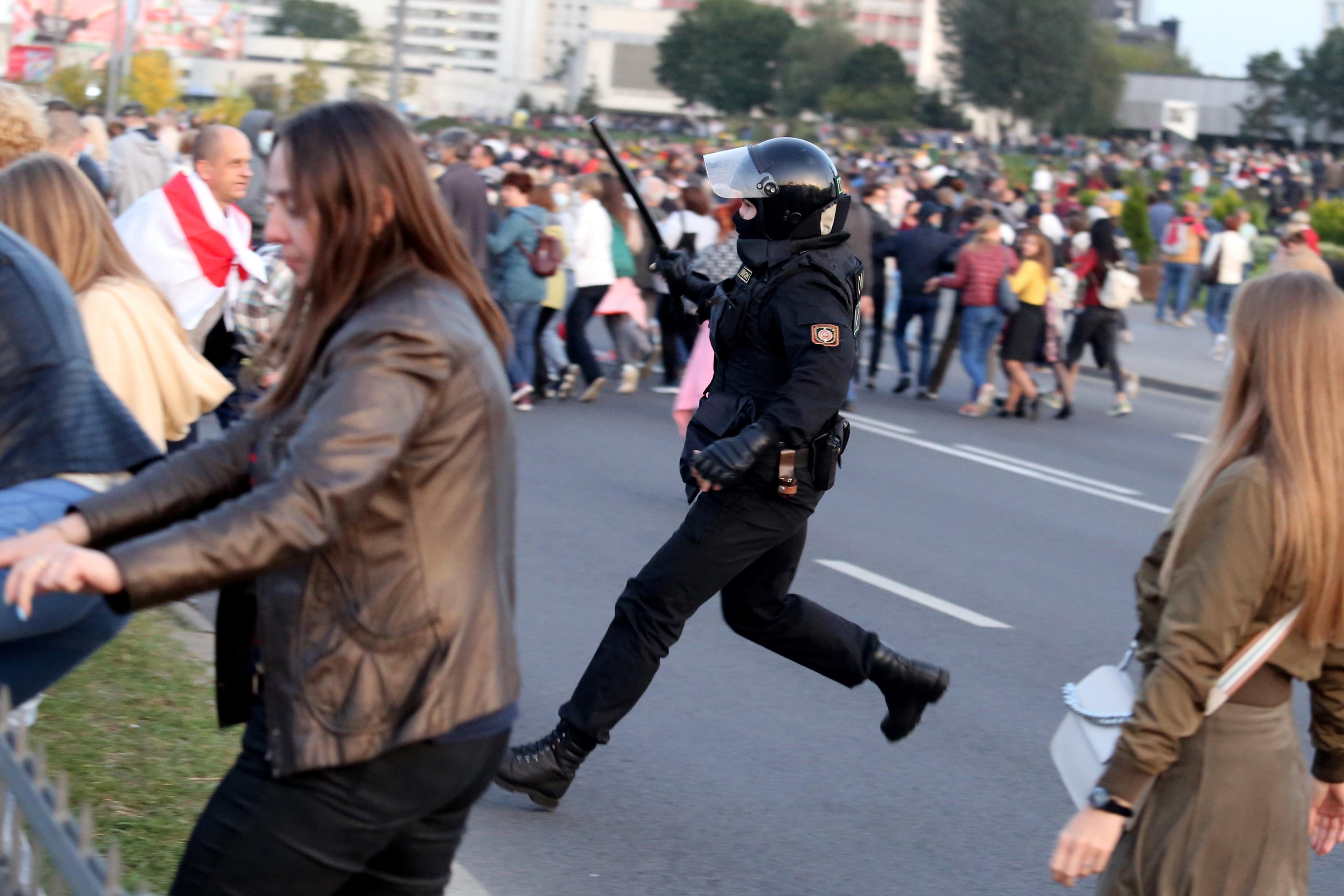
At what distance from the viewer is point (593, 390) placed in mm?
12648

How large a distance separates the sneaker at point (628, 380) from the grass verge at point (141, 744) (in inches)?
322

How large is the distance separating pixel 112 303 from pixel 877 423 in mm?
9382

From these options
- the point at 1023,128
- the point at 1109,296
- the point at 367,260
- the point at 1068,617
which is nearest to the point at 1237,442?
the point at 367,260

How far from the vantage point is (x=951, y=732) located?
17.5 feet

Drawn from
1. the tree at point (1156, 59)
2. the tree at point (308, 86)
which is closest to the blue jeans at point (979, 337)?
the tree at point (308, 86)

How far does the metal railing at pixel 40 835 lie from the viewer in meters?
2.10

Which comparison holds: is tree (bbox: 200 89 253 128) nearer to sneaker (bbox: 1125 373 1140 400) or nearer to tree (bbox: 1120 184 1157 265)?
tree (bbox: 1120 184 1157 265)

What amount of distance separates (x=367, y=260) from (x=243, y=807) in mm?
771

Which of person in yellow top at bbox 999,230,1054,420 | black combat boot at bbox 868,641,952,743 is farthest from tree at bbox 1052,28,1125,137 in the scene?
black combat boot at bbox 868,641,952,743

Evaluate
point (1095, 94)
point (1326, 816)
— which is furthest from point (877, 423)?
point (1095, 94)

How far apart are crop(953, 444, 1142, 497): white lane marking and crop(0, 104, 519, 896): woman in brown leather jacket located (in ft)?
30.1

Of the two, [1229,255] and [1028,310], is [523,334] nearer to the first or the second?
[1028,310]

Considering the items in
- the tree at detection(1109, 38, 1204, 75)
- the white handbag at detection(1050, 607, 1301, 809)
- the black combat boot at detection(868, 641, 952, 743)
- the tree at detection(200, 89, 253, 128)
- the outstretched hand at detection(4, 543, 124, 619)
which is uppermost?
the tree at detection(1109, 38, 1204, 75)

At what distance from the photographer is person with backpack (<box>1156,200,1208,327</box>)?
21.5 meters
